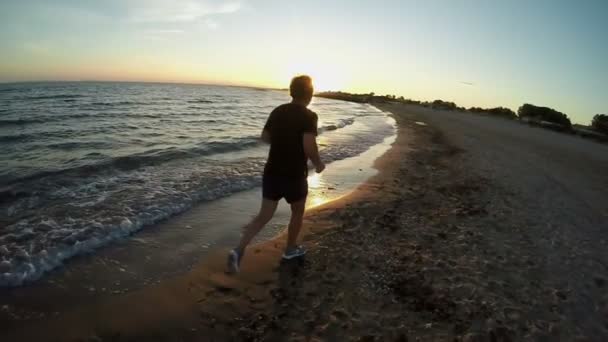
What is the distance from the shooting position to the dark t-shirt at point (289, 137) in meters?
3.92

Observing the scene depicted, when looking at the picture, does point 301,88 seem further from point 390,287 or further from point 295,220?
point 390,287

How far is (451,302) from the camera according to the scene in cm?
379

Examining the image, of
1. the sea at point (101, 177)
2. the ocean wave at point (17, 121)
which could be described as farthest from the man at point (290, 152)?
the ocean wave at point (17, 121)

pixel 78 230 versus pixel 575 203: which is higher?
pixel 575 203

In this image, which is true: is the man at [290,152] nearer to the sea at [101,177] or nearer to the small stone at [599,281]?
the sea at [101,177]

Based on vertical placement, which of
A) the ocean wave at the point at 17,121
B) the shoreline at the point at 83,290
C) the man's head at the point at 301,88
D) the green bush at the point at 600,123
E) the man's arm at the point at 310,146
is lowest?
the shoreline at the point at 83,290

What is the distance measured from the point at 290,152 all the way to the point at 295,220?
1.00m

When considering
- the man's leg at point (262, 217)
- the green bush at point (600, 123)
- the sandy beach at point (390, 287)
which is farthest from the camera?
the green bush at point (600, 123)

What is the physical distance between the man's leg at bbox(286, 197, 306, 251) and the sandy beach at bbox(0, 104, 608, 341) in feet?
1.04

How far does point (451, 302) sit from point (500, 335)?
55cm

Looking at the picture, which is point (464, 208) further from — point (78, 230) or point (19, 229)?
point (19, 229)

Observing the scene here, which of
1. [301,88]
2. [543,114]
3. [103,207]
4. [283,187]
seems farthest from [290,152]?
[543,114]

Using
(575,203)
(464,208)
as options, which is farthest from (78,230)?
(575,203)

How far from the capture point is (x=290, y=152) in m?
4.04
